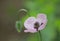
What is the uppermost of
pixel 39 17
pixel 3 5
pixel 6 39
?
pixel 3 5

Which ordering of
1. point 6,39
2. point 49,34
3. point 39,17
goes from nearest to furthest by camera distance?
point 39,17, point 49,34, point 6,39

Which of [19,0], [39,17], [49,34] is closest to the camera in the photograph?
[39,17]

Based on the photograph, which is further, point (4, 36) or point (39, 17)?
point (4, 36)

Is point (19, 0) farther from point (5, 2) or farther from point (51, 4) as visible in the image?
point (51, 4)

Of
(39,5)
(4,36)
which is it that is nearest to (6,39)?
(4,36)

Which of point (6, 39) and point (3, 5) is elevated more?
point (3, 5)

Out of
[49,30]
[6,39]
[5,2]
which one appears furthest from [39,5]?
[5,2]

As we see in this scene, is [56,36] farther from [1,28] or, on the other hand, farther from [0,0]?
[0,0]
